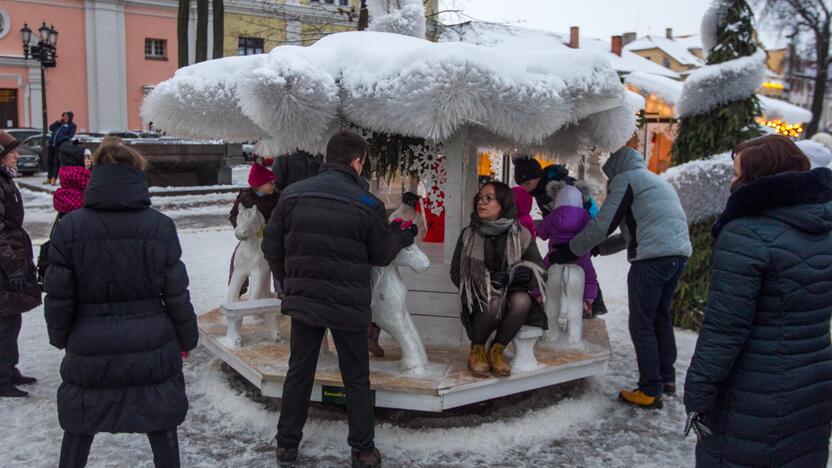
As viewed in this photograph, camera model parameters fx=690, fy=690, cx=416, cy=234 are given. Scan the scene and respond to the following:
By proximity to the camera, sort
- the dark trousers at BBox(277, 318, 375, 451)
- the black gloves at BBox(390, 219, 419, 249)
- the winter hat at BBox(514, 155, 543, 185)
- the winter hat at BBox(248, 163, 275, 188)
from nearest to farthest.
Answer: the dark trousers at BBox(277, 318, 375, 451), the black gloves at BBox(390, 219, 419, 249), the winter hat at BBox(248, 163, 275, 188), the winter hat at BBox(514, 155, 543, 185)

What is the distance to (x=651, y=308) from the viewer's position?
4.82 meters

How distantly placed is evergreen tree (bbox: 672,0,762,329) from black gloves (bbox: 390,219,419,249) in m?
4.02

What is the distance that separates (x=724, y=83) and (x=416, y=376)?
4706 mm

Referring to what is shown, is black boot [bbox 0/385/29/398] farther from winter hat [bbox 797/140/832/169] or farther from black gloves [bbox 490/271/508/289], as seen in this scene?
winter hat [bbox 797/140/832/169]

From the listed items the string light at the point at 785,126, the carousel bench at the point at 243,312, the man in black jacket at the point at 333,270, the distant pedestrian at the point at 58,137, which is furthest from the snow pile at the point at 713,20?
the distant pedestrian at the point at 58,137

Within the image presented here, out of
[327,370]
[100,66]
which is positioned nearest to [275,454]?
[327,370]

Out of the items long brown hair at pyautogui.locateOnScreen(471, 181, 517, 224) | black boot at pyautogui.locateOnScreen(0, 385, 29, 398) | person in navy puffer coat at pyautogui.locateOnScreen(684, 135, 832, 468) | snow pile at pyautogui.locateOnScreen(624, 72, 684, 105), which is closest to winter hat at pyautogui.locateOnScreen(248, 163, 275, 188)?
long brown hair at pyautogui.locateOnScreen(471, 181, 517, 224)

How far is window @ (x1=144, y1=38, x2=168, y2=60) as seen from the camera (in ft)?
119

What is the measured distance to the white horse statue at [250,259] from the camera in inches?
216

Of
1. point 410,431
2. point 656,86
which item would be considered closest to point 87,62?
point 656,86

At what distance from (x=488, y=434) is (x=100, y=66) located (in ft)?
117

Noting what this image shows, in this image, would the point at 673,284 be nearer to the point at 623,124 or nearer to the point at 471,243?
the point at 623,124

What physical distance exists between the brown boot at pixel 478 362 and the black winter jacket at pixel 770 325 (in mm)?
1804

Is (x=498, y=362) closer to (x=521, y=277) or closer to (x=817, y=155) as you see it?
(x=521, y=277)
